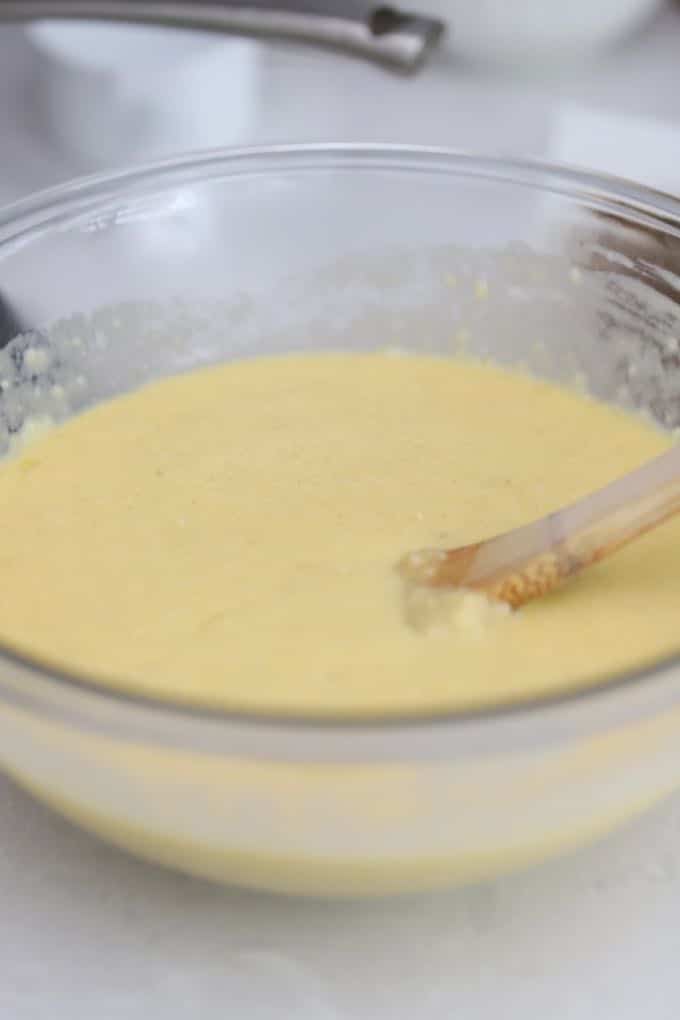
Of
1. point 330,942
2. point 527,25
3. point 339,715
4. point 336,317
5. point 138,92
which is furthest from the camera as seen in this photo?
point 527,25

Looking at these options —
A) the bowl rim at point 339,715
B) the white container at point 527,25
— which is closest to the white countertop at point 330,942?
the bowl rim at point 339,715

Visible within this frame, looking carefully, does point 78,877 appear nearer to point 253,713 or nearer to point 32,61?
point 253,713

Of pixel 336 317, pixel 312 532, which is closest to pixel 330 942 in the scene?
pixel 312 532

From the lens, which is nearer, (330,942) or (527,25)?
(330,942)

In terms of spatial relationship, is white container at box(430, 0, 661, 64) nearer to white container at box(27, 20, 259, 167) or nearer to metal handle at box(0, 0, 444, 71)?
metal handle at box(0, 0, 444, 71)

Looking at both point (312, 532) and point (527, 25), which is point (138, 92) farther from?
point (312, 532)

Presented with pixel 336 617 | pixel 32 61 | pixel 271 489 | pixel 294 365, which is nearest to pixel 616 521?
pixel 336 617

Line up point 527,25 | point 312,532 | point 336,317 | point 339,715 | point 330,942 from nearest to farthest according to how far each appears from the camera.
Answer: point 339,715 < point 330,942 < point 312,532 < point 336,317 < point 527,25
